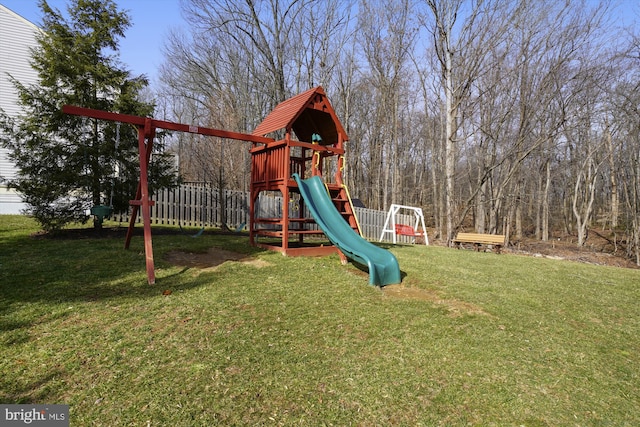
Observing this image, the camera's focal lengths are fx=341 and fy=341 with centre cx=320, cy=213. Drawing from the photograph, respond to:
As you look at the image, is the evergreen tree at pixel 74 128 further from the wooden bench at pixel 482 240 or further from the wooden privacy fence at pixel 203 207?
the wooden bench at pixel 482 240

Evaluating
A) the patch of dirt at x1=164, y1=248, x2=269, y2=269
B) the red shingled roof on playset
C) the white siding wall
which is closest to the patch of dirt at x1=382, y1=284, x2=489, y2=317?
the patch of dirt at x1=164, y1=248, x2=269, y2=269

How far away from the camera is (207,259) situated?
686cm

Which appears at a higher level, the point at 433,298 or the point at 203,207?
the point at 203,207

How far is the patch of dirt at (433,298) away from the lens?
4.73 meters

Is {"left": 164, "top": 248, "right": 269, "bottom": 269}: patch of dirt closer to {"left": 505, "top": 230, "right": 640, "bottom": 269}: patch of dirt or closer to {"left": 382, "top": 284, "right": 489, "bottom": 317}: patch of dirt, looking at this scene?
{"left": 382, "top": 284, "right": 489, "bottom": 317}: patch of dirt

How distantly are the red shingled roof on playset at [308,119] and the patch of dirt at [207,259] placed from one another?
9.88ft

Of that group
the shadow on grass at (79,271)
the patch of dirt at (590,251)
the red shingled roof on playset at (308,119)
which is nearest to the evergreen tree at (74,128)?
the shadow on grass at (79,271)

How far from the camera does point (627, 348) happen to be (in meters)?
3.99

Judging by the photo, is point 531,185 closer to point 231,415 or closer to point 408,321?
point 408,321

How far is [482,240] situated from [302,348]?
1126 cm

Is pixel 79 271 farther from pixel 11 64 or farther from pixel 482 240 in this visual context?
pixel 11 64

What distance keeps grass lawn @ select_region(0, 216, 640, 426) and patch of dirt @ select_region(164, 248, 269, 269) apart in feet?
1.22

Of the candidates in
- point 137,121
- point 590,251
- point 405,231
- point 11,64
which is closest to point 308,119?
point 137,121

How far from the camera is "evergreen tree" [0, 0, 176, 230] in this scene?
8.29 m
